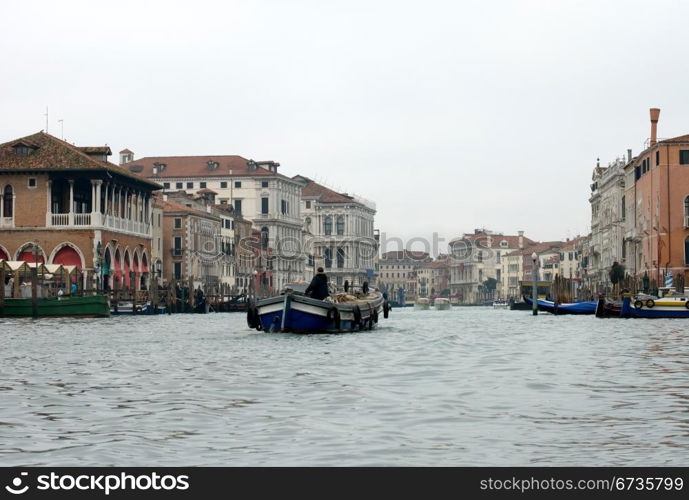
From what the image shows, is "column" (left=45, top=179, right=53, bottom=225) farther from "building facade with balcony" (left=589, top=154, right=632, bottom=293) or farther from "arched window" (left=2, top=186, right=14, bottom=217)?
"building facade with balcony" (left=589, top=154, right=632, bottom=293)

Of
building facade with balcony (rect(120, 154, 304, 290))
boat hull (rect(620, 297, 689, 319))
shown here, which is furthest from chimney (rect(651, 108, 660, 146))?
building facade with balcony (rect(120, 154, 304, 290))

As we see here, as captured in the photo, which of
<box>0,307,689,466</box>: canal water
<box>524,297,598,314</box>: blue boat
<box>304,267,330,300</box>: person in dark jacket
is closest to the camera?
<box>0,307,689,466</box>: canal water

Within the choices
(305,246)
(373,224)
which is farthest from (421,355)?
(373,224)

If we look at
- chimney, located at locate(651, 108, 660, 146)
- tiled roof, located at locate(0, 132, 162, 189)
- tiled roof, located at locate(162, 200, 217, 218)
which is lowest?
tiled roof, located at locate(162, 200, 217, 218)

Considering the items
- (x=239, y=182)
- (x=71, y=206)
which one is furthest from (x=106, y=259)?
(x=239, y=182)

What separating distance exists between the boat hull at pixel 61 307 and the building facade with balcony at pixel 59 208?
914 centimetres

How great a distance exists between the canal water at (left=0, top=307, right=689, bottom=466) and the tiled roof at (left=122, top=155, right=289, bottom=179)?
300ft

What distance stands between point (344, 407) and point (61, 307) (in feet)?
126

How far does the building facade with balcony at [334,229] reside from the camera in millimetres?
144500

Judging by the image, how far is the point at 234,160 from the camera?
394 feet

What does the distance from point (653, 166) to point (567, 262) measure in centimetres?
9066

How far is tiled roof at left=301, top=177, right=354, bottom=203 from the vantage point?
475ft

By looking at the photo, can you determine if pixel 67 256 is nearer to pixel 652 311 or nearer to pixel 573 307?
pixel 573 307
